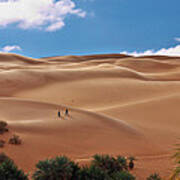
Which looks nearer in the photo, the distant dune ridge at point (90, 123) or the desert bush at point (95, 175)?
the desert bush at point (95, 175)

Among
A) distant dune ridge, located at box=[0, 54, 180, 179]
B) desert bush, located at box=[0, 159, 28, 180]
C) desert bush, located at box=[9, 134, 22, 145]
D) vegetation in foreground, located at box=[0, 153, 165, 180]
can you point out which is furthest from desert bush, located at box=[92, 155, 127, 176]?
desert bush, located at box=[9, 134, 22, 145]

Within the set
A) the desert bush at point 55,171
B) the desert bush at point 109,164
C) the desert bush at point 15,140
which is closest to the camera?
the desert bush at point 55,171

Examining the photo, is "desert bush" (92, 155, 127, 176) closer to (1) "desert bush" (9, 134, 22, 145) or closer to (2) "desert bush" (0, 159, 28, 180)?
(2) "desert bush" (0, 159, 28, 180)

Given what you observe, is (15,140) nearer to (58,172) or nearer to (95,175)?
(58,172)

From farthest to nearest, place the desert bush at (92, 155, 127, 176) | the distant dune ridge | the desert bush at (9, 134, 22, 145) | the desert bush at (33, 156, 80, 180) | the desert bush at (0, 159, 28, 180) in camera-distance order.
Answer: the distant dune ridge → the desert bush at (9, 134, 22, 145) → the desert bush at (92, 155, 127, 176) → the desert bush at (33, 156, 80, 180) → the desert bush at (0, 159, 28, 180)

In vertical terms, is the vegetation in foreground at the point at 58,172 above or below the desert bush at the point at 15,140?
below

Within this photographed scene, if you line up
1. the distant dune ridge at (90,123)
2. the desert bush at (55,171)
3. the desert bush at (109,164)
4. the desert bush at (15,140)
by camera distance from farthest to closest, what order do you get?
the distant dune ridge at (90,123) → the desert bush at (15,140) → the desert bush at (109,164) → the desert bush at (55,171)

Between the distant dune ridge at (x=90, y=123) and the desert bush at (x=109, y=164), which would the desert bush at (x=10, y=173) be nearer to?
the desert bush at (x=109, y=164)

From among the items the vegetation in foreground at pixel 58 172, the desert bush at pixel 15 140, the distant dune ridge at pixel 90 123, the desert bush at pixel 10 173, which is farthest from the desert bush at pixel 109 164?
the desert bush at pixel 15 140

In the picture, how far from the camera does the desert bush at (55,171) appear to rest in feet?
20.1

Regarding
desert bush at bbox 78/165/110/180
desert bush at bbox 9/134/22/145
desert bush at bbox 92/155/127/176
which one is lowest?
desert bush at bbox 78/165/110/180

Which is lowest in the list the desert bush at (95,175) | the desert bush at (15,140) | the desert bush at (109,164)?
the desert bush at (95,175)

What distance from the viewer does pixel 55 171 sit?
619cm

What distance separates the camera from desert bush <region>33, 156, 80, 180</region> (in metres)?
6.12
